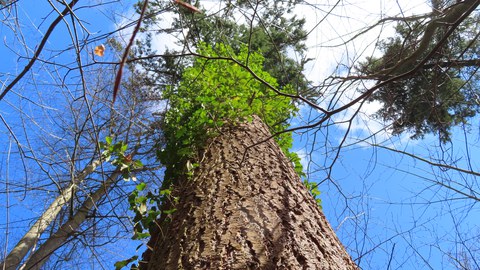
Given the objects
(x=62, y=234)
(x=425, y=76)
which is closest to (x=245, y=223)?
(x=425, y=76)

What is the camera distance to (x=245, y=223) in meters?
2.07

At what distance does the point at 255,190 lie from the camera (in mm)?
2436

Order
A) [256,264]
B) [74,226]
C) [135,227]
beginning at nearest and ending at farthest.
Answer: [256,264]
[135,227]
[74,226]

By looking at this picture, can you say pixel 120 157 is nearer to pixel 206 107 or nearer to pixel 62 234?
pixel 206 107

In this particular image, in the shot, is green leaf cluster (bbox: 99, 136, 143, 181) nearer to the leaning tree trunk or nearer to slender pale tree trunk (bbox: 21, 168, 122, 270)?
the leaning tree trunk

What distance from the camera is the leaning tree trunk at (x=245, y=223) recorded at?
6.17 ft

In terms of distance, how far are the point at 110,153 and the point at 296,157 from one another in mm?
1724

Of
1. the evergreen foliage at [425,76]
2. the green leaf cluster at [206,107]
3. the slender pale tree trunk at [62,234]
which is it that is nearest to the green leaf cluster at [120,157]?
the green leaf cluster at [206,107]

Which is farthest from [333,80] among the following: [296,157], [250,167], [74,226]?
[74,226]

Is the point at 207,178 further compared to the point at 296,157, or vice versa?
the point at 296,157

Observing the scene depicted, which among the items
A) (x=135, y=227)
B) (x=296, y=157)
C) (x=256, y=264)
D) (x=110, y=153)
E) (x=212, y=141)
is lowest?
(x=256, y=264)

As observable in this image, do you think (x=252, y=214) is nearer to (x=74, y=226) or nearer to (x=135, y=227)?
(x=135, y=227)

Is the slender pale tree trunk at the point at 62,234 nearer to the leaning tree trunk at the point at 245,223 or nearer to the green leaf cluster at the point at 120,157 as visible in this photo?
the green leaf cluster at the point at 120,157

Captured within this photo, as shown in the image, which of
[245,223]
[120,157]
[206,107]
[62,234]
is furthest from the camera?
[62,234]
